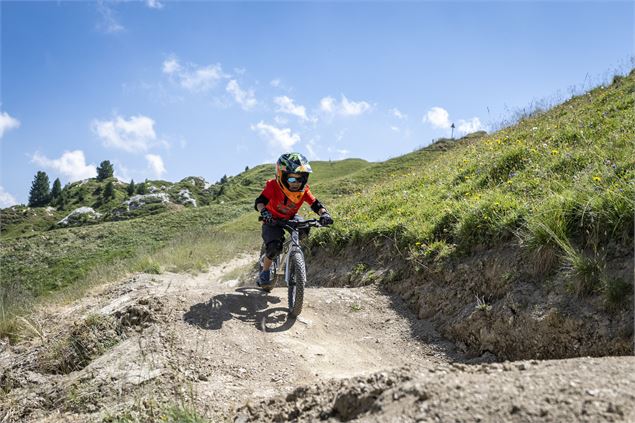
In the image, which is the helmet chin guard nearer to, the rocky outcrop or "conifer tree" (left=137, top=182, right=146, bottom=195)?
the rocky outcrop

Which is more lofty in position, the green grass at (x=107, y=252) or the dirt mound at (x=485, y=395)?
the green grass at (x=107, y=252)

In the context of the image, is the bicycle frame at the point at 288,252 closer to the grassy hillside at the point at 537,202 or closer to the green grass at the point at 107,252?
the grassy hillside at the point at 537,202

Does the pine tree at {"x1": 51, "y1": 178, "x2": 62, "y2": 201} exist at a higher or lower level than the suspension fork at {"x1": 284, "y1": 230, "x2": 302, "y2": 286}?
higher

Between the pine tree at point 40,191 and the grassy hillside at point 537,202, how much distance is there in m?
116

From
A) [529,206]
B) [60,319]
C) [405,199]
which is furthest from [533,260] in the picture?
[60,319]

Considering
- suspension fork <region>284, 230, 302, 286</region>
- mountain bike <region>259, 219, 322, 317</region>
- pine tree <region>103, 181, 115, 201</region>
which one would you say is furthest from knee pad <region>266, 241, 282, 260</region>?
pine tree <region>103, 181, 115, 201</region>

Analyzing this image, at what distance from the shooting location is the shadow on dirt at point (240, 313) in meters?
7.23

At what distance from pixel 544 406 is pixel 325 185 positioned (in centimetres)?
4081

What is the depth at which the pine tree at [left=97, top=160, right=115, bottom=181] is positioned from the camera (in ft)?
392

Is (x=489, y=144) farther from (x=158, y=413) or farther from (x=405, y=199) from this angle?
(x=158, y=413)

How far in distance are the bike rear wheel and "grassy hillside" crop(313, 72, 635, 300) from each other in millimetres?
2523

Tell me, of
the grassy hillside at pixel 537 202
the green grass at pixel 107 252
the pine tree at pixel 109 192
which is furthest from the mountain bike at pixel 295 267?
the pine tree at pixel 109 192

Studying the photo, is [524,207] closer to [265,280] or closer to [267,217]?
[267,217]

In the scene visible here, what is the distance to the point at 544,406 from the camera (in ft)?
10.0
